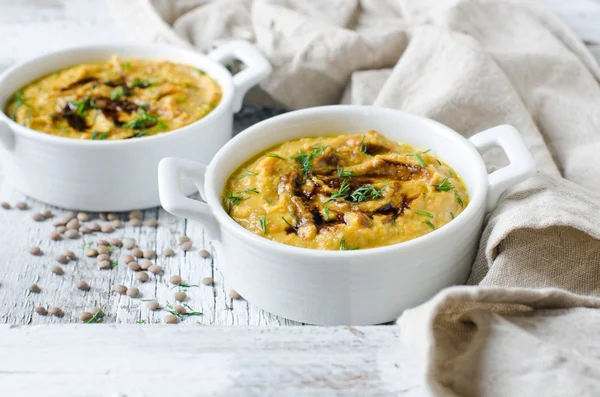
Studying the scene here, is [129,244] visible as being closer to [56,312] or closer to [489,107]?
[56,312]

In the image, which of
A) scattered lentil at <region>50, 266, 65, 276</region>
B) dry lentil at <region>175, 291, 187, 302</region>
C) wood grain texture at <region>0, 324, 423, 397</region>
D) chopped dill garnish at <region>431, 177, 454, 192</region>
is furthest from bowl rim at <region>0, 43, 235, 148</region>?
wood grain texture at <region>0, 324, 423, 397</region>

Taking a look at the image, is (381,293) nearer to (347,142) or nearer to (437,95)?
(347,142)

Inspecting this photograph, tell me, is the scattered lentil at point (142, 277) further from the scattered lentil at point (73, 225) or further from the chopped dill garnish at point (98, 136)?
the chopped dill garnish at point (98, 136)

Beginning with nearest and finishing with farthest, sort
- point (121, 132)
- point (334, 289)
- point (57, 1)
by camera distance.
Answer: point (334, 289) < point (121, 132) < point (57, 1)

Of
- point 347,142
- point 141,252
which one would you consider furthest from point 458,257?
point 141,252

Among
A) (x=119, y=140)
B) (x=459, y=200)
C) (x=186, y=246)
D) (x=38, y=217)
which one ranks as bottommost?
(x=38, y=217)

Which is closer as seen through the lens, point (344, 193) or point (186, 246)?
point (344, 193)

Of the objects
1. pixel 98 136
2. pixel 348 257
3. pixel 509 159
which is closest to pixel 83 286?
pixel 98 136
